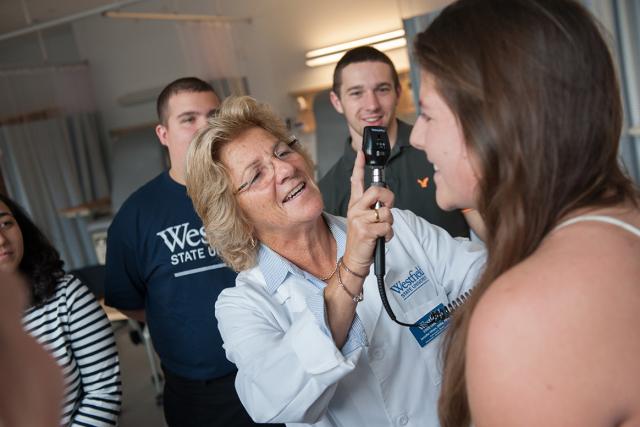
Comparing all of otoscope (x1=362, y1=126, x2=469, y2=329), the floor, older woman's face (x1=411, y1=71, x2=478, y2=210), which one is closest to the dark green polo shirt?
Answer: otoscope (x1=362, y1=126, x2=469, y2=329)

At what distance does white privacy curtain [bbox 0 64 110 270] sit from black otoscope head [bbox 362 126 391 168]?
4.48 meters

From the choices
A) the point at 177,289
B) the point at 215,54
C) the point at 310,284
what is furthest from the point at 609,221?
the point at 215,54

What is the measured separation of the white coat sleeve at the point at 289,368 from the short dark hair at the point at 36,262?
0.82m

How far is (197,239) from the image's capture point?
6.38 feet

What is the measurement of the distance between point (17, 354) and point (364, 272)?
30.5 inches

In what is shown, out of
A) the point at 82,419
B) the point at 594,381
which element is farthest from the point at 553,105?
the point at 82,419

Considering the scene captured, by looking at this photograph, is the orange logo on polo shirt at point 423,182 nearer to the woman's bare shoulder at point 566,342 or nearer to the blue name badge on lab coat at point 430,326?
the blue name badge on lab coat at point 430,326

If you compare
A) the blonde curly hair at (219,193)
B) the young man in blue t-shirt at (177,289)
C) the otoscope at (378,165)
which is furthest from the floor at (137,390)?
the otoscope at (378,165)

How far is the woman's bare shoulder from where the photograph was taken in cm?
64

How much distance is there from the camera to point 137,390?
12.2ft

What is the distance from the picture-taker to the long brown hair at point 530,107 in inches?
28.0

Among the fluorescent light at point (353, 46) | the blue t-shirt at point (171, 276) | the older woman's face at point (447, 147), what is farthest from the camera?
the fluorescent light at point (353, 46)

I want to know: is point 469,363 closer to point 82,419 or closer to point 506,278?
point 506,278

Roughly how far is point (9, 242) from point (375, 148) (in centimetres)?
118
